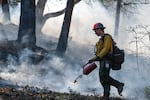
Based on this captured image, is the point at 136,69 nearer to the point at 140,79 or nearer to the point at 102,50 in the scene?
the point at 140,79

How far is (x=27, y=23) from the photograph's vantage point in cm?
1806

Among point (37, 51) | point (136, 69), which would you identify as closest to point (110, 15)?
point (136, 69)

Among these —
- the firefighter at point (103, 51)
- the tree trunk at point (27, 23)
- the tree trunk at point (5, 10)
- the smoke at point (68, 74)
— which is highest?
the tree trunk at point (5, 10)

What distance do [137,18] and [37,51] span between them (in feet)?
74.9

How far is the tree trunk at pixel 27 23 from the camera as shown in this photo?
17766 millimetres

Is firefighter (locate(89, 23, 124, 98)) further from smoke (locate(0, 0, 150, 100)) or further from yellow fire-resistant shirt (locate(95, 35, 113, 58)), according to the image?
smoke (locate(0, 0, 150, 100))

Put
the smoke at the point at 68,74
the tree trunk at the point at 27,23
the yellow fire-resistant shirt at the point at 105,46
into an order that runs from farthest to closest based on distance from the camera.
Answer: the tree trunk at the point at 27,23, the smoke at the point at 68,74, the yellow fire-resistant shirt at the point at 105,46

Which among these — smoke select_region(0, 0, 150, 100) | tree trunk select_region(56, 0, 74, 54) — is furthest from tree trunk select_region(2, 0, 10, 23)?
tree trunk select_region(56, 0, 74, 54)

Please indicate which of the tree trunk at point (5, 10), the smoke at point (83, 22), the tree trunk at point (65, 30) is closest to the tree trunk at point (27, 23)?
the tree trunk at point (65, 30)

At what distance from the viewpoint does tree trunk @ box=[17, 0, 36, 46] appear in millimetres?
17766

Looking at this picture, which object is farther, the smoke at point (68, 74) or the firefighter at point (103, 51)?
the smoke at point (68, 74)

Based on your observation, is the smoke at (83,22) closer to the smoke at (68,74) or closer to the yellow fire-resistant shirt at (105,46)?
the smoke at (68,74)

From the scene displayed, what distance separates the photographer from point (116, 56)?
9.99 meters

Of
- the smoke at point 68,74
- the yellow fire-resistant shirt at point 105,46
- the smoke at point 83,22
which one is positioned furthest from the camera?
the smoke at point 83,22
